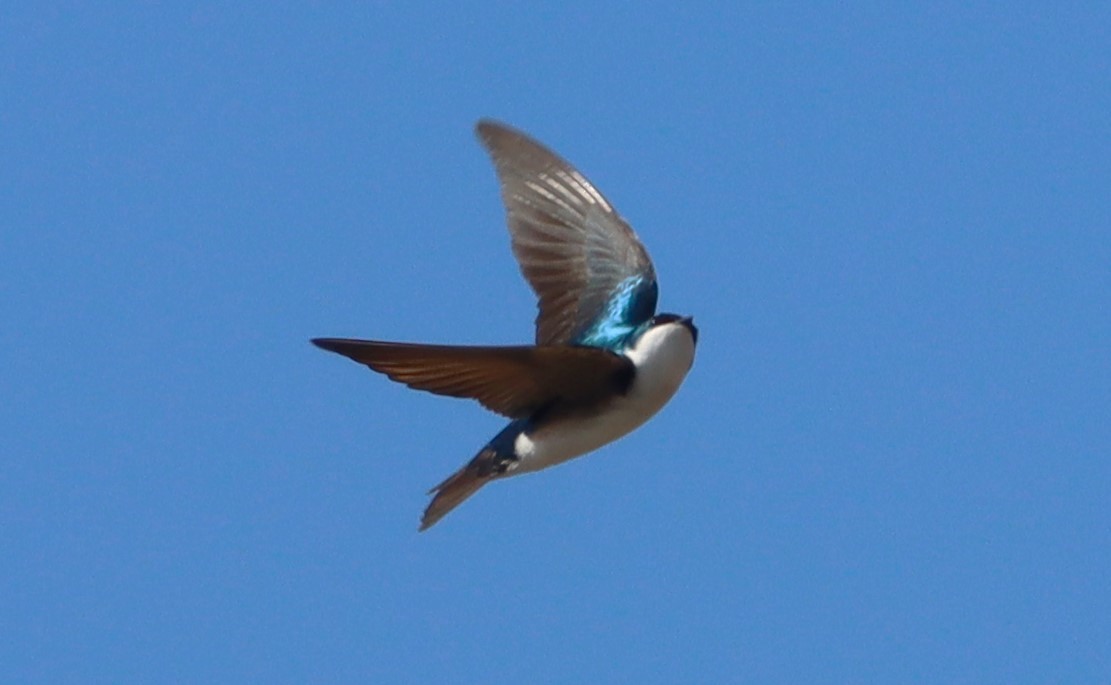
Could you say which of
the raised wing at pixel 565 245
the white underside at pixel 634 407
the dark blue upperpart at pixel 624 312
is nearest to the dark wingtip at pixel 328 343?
the white underside at pixel 634 407

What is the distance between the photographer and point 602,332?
4906mm

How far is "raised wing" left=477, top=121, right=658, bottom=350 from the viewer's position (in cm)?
511

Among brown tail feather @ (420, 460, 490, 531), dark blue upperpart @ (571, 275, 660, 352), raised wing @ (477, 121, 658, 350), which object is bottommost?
brown tail feather @ (420, 460, 490, 531)

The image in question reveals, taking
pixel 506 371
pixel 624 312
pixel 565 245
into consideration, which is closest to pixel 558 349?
pixel 506 371

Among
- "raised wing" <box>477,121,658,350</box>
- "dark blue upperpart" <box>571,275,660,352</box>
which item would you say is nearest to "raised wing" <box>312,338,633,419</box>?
Result: "dark blue upperpart" <box>571,275,660,352</box>

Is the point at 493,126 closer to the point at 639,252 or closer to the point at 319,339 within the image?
the point at 639,252

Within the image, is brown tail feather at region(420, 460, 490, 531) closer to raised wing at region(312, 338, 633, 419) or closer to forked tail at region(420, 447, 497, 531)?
forked tail at region(420, 447, 497, 531)

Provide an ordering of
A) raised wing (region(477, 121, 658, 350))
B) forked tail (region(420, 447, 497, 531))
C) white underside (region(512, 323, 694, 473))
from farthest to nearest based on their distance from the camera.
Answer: raised wing (region(477, 121, 658, 350)), forked tail (region(420, 447, 497, 531)), white underside (region(512, 323, 694, 473))

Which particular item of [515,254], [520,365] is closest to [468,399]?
[520,365]

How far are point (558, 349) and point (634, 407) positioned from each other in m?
0.23

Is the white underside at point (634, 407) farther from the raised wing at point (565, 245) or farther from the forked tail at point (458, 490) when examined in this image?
the raised wing at point (565, 245)

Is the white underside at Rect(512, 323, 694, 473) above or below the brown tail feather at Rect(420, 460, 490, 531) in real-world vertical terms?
above

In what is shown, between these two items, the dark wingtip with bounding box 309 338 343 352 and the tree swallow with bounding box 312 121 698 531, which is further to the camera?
the tree swallow with bounding box 312 121 698 531

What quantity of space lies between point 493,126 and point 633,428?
4.00 ft
